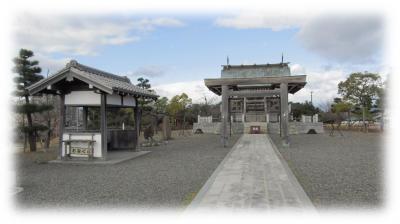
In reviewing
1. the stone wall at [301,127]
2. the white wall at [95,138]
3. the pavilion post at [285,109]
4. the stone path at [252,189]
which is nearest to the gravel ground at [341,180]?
the stone path at [252,189]

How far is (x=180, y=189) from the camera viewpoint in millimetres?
5918

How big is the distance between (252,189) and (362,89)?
98.7ft

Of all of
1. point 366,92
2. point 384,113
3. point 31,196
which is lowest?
point 31,196

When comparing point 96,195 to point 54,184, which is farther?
point 54,184

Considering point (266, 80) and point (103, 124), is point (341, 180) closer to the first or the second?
point (103, 124)

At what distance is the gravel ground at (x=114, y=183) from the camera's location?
16.8 ft

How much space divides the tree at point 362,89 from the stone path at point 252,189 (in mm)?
26421

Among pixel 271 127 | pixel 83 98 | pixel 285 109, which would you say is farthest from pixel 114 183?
pixel 271 127

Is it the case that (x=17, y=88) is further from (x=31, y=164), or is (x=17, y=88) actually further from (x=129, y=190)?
(x=129, y=190)

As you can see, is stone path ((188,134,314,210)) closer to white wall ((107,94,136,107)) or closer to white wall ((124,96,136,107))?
white wall ((107,94,136,107))

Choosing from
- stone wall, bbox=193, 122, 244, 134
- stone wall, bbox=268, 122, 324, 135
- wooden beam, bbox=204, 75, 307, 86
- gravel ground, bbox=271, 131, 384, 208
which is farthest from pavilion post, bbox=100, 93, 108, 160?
stone wall, bbox=268, 122, 324, 135

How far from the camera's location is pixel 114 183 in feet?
21.7

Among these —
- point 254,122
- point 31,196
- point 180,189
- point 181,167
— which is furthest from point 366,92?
point 31,196

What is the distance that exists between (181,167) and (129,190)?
2873mm
